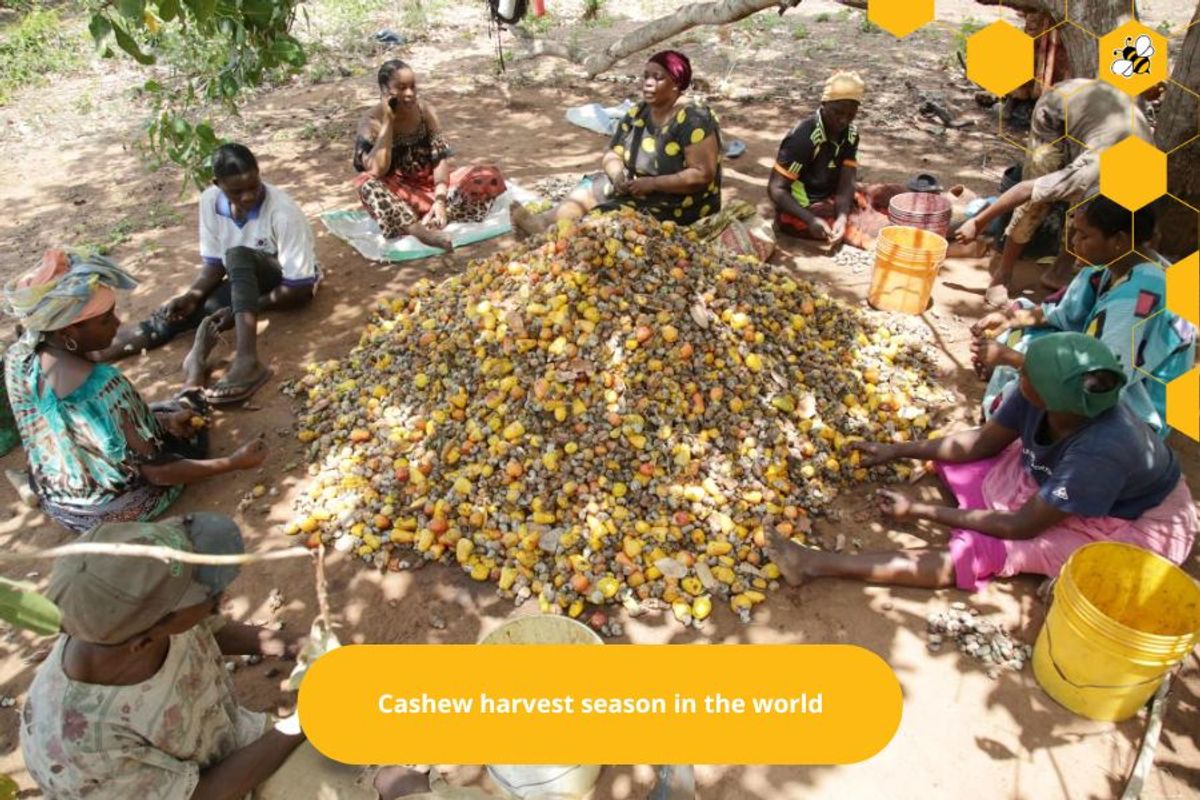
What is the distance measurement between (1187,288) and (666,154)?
3825mm

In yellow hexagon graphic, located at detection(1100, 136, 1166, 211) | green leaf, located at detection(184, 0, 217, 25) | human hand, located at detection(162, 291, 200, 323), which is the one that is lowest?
human hand, located at detection(162, 291, 200, 323)

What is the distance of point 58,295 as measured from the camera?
3.02 meters

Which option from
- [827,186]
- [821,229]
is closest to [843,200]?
[827,186]

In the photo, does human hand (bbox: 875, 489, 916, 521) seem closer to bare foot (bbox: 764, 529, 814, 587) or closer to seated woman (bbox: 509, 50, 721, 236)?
bare foot (bbox: 764, 529, 814, 587)

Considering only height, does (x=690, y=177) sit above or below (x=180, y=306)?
above

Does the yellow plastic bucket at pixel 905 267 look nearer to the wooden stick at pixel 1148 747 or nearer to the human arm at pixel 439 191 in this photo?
the wooden stick at pixel 1148 747

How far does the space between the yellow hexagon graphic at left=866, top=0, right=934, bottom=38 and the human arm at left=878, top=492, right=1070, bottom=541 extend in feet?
7.10

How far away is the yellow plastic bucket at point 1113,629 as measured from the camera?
8.06 feet

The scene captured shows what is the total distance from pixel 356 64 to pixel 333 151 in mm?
3242

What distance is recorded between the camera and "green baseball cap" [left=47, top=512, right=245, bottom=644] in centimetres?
176

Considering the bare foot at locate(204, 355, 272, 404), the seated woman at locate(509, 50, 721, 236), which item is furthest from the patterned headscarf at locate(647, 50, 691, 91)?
the bare foot at locate(204, 355, 272, 404)

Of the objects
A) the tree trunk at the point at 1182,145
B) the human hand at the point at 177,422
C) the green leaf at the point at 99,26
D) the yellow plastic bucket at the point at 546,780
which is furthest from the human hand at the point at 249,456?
the tree trunk at the point at 1182,145

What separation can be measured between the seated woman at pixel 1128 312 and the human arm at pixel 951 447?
328 mm

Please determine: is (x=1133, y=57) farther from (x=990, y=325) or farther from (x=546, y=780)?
(x=546, y=780)
